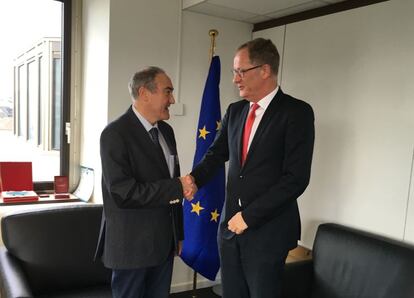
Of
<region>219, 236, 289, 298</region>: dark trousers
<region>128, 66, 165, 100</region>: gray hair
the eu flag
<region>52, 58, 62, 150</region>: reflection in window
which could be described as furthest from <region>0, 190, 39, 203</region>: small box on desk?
<region>219, 236, 289, 298</region>: dark trousers

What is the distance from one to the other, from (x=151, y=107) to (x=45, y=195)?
5.50ft

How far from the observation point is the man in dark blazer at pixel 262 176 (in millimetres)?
1487

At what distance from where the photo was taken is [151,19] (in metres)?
2.59

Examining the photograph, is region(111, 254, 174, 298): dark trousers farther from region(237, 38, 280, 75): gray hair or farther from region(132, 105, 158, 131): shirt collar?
region(237, 38, 280, 75): gray hair

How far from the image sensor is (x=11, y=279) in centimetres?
171

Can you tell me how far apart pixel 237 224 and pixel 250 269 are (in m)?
0.25

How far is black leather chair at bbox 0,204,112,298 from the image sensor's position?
6.48 feet

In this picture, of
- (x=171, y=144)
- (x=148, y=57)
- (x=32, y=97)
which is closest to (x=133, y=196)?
(x=171, y=144)

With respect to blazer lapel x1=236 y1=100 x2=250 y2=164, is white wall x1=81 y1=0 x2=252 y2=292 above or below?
above

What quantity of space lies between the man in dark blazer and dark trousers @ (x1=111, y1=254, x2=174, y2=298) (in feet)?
0.96

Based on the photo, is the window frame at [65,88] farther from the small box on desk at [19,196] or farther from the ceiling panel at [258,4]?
the ceiling panel at [258,4]

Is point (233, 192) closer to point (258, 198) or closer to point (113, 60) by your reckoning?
point (258, 198)

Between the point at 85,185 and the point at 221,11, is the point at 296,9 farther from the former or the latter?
the point at 85,185

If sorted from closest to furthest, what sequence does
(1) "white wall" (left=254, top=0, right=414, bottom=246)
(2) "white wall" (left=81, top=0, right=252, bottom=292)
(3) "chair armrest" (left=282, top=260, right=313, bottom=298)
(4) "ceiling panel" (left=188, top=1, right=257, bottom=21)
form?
(1) "white wall" (left=254, top=0, right=414, bottom=246) < (3) "chair armrest" (left=282, top=260, right=313, bottom=298) < (2) "white wall" (left=81, top=0, right=252, bottom=292) < (4) "ceiling panel" (left=188, top=1, right=257, bottom=21)
